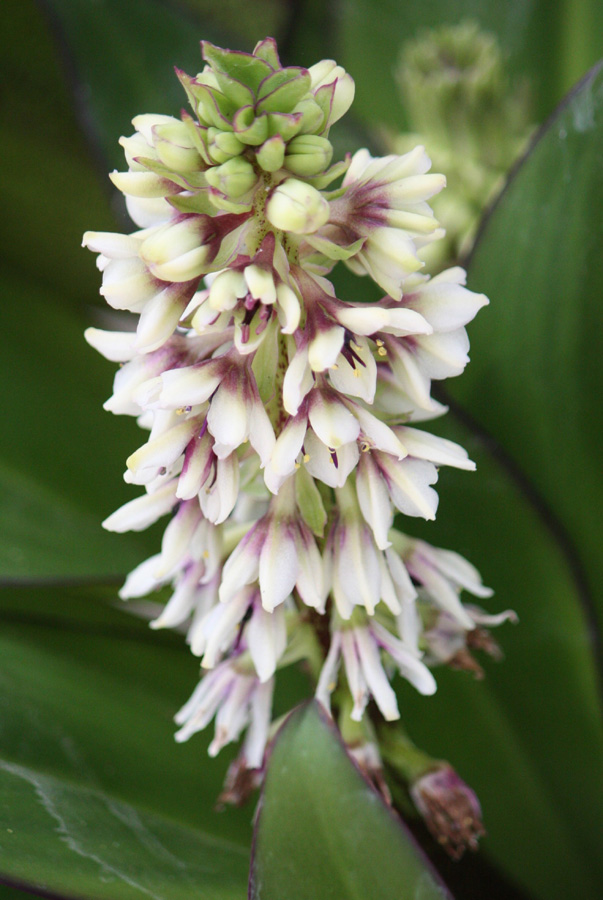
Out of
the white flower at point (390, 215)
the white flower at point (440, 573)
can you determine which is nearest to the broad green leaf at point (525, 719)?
the white flower at point (440, 573)

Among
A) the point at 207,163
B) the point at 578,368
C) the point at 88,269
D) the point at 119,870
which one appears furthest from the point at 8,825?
the point at 88,269

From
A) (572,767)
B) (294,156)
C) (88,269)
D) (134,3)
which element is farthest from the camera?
(88,269)

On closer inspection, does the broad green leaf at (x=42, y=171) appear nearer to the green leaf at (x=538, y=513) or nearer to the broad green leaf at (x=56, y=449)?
the broad green leaf at (x=56, y=449)

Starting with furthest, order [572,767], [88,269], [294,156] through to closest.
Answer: [88,269] → [572,767] → [294,156]

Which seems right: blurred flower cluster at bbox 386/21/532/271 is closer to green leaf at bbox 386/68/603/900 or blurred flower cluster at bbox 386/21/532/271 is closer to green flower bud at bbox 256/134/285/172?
green leaf at bbox 386/68/603/900

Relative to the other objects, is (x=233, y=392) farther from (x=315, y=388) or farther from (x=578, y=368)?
(x=578, y=368)

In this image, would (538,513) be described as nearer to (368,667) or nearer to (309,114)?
(368,667)

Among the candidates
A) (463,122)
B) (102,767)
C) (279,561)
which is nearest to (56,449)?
(102,767)
